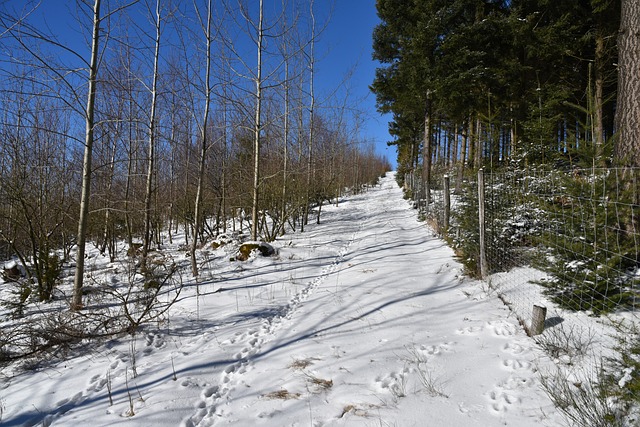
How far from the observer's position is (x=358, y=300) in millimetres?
4895

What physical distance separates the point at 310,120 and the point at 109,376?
37.1 feet

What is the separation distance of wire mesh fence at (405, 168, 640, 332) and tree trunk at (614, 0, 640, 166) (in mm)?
739

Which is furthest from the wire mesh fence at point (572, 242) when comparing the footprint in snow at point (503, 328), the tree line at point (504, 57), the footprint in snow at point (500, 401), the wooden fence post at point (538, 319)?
the tree line at point (504, 57)

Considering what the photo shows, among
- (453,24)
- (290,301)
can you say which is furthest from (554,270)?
(453,24)

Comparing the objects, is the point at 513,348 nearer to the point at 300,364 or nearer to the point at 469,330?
the point at 469,330

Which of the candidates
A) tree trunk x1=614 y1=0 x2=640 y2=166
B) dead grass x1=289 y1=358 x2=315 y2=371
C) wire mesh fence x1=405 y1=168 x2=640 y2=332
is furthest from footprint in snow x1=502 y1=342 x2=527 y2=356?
tree trunk x1=614 y1=0 x2=640 y2=166

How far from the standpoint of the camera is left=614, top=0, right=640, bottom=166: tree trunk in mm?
4324

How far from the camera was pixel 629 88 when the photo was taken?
4.48 meters

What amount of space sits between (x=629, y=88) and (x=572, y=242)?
9.82ft

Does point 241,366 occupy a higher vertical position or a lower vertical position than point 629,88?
lower

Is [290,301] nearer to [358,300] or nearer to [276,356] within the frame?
[358,300]

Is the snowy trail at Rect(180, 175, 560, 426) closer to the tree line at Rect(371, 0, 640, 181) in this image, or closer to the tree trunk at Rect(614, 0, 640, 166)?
the tree trunk at Rect(614, 0, 640, 166)

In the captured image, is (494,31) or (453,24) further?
(453,24)

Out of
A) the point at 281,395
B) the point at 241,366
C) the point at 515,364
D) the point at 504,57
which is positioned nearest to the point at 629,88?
the point at 515,364
